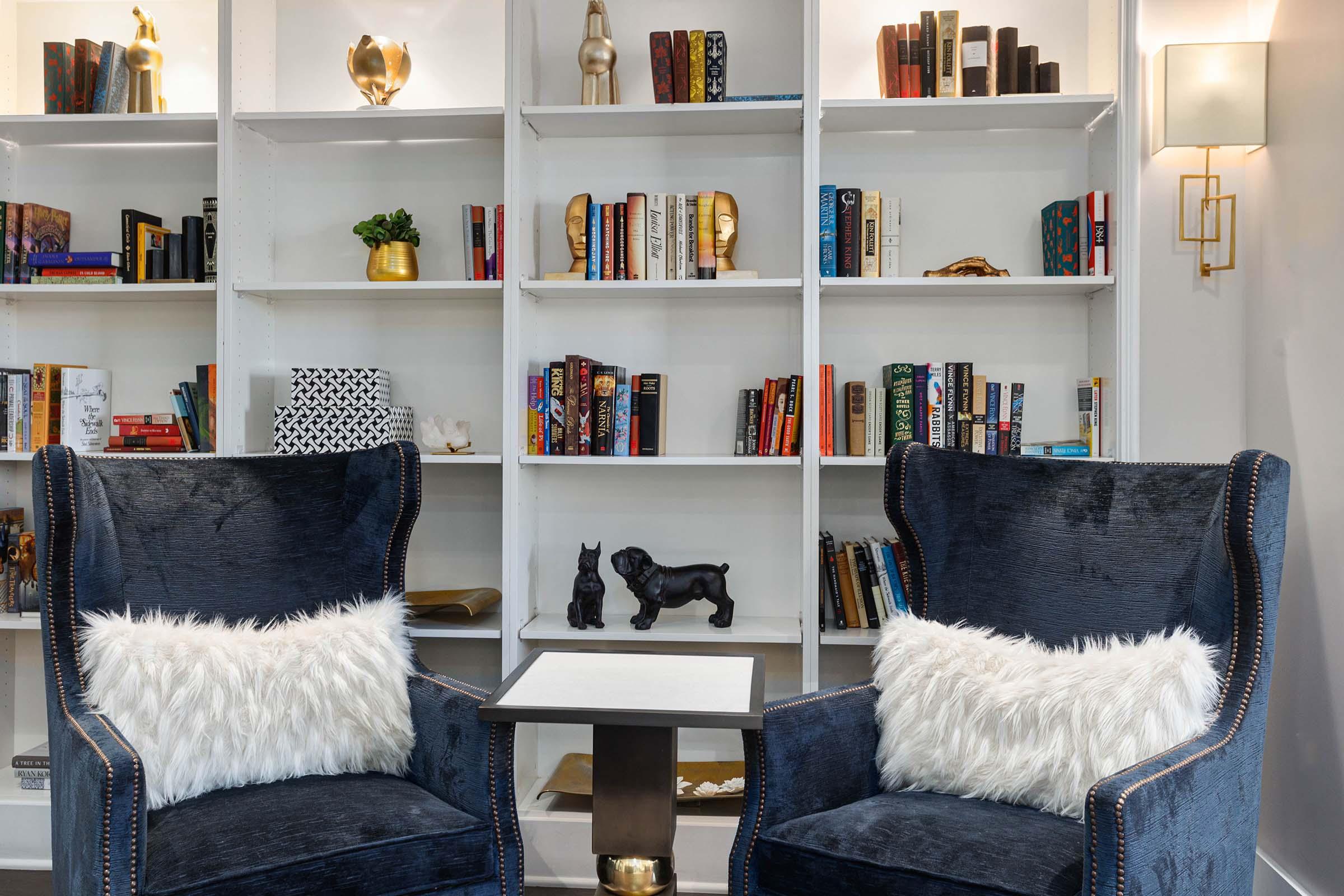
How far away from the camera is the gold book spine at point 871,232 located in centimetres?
243

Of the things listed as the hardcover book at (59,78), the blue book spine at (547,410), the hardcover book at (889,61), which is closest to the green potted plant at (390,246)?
the blue book spine at (547,410)

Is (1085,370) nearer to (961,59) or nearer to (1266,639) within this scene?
(961,59)

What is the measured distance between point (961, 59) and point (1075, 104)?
299mm

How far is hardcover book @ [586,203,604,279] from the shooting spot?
2.48 metres

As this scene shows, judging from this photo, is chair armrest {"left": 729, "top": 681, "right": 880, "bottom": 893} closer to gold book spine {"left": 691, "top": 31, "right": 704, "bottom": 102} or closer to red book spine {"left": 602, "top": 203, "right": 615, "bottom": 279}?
red book spine {"left": 602, "top": 203, "right": 615, "bottom": 279}

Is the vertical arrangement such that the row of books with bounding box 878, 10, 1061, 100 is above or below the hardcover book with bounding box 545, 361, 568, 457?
above

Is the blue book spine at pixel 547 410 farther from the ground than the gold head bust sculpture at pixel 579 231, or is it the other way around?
the gold head bust sculpture at pixel 579 231

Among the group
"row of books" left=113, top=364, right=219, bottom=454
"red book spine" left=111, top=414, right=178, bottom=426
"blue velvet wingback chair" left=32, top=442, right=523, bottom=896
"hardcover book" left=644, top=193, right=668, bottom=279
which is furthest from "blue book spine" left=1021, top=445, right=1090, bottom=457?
"red book spine" left=111, top=414, right=178, bottom=426

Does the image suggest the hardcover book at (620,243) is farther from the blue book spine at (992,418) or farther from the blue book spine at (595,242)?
the blue book spine at (992,418)

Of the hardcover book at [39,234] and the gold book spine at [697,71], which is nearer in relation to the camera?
the gold book spine at [697,71]

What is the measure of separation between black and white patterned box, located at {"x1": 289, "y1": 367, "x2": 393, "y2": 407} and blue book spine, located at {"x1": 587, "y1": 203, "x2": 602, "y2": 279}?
0.64 m

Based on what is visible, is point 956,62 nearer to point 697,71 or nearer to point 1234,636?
point 697,71

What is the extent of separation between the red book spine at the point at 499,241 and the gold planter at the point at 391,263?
0.25 m

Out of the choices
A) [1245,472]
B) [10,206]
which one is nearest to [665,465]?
[1245,472]
